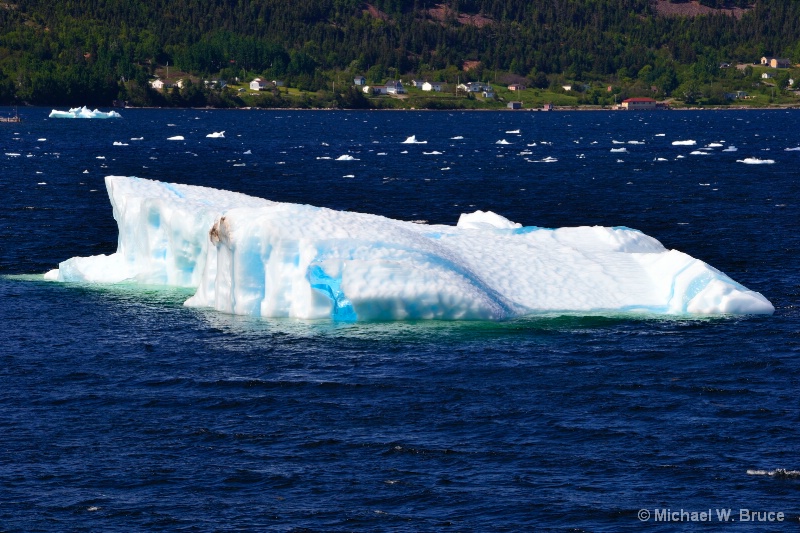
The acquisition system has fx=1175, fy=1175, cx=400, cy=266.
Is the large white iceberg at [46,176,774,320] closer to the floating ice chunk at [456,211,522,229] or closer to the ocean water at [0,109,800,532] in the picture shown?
the ocean water at [0,109,800,532]

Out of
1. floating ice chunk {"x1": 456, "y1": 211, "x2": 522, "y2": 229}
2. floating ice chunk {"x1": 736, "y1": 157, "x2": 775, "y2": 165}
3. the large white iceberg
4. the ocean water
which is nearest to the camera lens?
the ocean water

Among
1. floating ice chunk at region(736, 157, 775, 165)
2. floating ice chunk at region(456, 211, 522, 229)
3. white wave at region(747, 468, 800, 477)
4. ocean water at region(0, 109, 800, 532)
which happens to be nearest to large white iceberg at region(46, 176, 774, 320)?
ocean water at region(0, 109, 800, 532)

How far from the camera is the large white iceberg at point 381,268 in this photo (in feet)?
118

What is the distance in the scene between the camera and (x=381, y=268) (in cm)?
3569

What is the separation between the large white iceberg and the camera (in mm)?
35938

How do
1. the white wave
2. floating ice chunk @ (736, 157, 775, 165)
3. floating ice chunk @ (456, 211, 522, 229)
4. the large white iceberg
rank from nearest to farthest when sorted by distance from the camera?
the white wave, the large white iceberg, floating ice chunk @ (456, 211, 522, 229), floating ice chunk @ (736, 157, 775, 165)

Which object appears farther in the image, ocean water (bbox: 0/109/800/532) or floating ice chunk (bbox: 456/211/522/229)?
floating ice chunk (bbox: 456/211/522/229)

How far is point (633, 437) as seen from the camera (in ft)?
85.8

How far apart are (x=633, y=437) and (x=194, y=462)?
964 centimetres

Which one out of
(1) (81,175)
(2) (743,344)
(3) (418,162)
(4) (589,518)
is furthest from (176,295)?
(3) (418,162)

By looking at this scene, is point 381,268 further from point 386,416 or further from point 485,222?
point 485,222

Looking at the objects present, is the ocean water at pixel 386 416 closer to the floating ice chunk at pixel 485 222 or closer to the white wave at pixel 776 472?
the white wave at pixel 776 472

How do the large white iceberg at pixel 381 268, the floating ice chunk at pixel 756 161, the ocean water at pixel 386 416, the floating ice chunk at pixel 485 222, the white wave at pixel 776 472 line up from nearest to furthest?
1. the ocean water at pixel 386 416
2. the white wave at pixel 776 472
3. the large white iceberg at pixel 381 268
4. the floating ice chunk at pixel 485 222
5. the floating ice chunk at pixel 756 161

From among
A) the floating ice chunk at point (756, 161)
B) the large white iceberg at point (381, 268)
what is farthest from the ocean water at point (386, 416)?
the floating ice chunk at point (756, 161)
